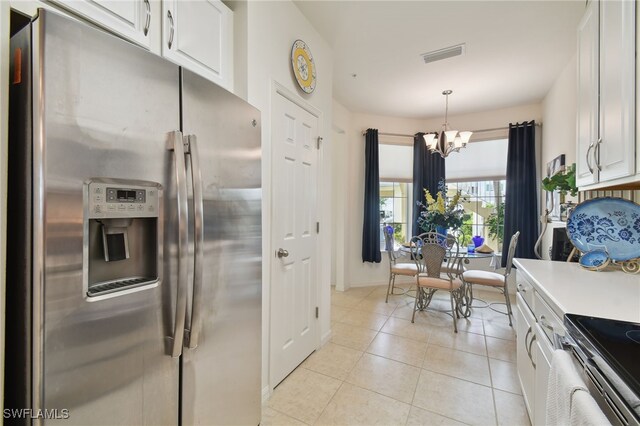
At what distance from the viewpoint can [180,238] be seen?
3.14 ft

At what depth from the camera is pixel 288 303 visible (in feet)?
6.87

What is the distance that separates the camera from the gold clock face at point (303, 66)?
6.93 feet

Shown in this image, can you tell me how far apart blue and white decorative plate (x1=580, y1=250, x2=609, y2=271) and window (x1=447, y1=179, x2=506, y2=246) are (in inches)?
115

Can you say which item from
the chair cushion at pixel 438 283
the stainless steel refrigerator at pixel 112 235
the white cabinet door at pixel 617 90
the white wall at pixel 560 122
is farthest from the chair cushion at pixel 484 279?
the stainless steel refrigerator at pixel 112 235

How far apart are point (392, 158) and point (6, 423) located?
4866mm

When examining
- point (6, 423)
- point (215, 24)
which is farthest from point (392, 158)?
point (6, 423)

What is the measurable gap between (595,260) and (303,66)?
7.66ft

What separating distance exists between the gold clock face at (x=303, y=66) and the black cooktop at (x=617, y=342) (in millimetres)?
2100

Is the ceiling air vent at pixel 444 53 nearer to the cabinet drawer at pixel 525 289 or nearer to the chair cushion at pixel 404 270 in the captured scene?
the cabinet drawer at pixel 525 289

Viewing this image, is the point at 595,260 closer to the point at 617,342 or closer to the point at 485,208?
the point at 617,342

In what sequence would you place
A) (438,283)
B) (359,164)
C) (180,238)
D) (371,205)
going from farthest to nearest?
(359,164), (371,205), (438,283), (180,238)

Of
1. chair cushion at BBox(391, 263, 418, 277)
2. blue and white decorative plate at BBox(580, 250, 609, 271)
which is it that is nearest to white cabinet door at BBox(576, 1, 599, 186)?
blue and white decorative plate at BBox(580, 250, 609, 271)

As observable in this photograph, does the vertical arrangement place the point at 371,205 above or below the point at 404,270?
above

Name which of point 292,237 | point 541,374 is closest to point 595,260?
point 541,374
